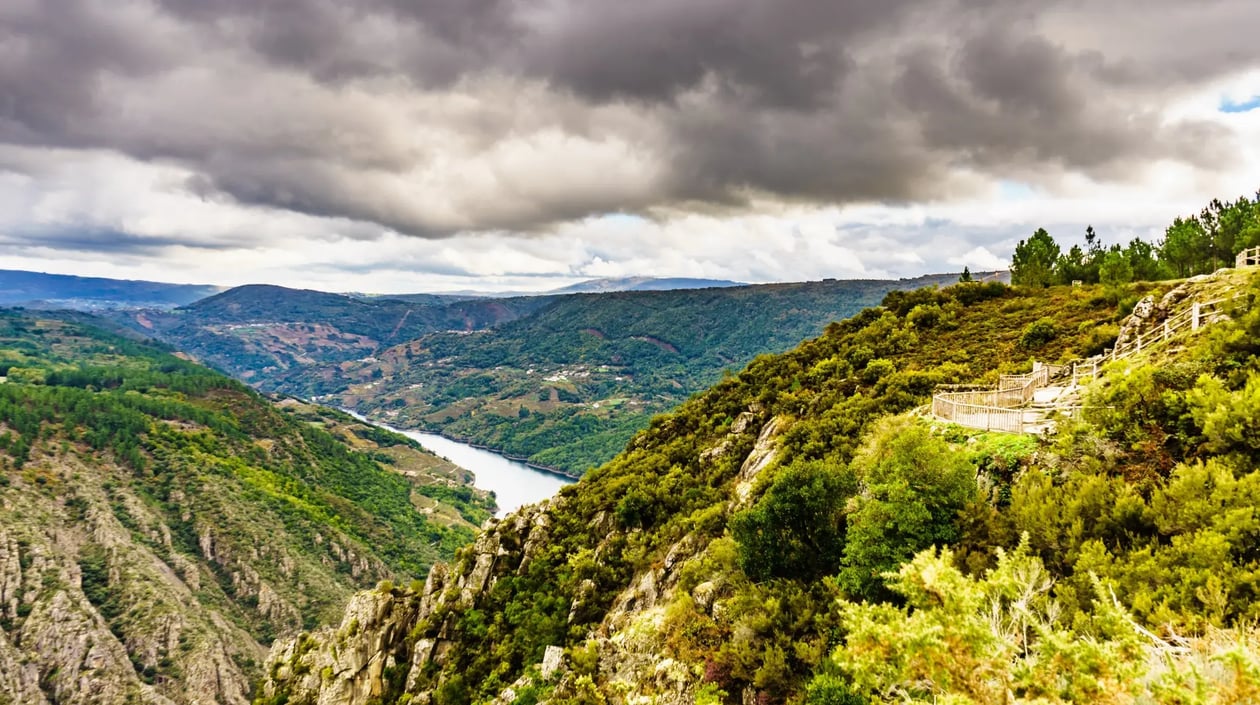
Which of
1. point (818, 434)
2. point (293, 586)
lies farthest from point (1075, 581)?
point (293, 586)

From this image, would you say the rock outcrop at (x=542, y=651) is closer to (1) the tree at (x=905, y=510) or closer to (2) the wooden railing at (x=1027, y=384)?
(1) the tree at (x=905, y=510)

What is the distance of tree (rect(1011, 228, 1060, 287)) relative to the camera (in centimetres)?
5388

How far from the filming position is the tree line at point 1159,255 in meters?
48.1

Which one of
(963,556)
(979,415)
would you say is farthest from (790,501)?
(979,415)

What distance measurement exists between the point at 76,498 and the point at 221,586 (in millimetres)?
29130

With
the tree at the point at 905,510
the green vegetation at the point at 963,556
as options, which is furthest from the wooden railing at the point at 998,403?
the tree at the point at 905,510

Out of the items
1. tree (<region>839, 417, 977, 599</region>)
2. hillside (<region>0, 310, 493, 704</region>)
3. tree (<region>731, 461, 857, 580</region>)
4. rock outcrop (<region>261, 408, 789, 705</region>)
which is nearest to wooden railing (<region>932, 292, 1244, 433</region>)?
tree (<region>839, 417, 977, 599</region>)

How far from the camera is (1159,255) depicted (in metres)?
56.4

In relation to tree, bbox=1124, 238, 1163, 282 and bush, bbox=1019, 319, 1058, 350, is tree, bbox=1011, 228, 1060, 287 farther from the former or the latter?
bush, bbox=1019, 319, 1058, 350

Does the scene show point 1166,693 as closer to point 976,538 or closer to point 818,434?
point 976,538

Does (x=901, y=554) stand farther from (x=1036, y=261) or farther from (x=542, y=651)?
(x=1036, y=261)

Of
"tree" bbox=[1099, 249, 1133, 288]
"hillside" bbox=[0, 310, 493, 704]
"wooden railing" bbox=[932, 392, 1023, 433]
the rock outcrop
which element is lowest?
"hillside" bbox=[0, 310, 493, 704]

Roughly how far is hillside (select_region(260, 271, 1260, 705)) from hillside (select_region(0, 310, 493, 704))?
195 ft

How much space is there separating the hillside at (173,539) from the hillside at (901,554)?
5945cm
